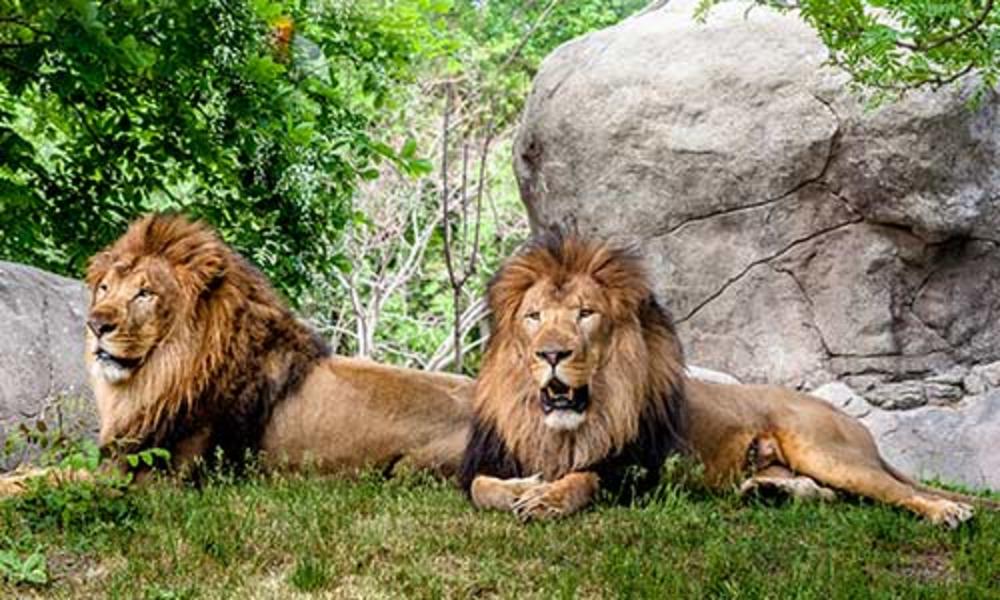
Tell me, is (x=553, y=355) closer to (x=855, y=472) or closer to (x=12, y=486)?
(x=855, y=472)

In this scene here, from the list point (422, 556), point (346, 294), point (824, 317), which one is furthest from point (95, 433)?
point (346, 294)

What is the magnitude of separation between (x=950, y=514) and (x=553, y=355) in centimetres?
158

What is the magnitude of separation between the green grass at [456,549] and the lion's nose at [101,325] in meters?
0.66

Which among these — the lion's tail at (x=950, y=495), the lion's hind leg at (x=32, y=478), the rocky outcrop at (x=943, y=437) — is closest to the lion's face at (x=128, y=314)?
the lion's hind leg at (x=32, y=478)

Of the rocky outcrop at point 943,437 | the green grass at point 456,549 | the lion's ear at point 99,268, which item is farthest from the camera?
the rocky outcrop at point 943,437

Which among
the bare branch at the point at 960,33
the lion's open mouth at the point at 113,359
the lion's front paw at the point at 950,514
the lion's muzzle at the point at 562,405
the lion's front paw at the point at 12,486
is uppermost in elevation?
the bare branch at the point at 960,33

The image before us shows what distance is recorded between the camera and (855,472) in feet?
20.2

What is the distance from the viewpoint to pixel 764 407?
652 centimetres

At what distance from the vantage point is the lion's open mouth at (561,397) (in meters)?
5.63

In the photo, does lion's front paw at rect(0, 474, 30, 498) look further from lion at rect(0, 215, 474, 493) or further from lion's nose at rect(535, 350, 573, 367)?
lion's nose at rect(535, 350, 573, 367)

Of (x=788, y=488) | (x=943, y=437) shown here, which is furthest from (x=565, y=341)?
(x=943, y=437)

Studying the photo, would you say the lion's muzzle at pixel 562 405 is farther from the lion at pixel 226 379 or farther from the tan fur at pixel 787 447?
the lion at pixel 226 379

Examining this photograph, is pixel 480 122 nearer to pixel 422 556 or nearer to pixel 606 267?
pixel 606 267

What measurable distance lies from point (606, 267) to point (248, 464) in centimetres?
170
